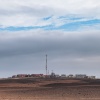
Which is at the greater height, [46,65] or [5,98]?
[46,65]

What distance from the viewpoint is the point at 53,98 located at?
126 feet

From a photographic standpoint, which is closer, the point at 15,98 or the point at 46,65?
the point at 15,98

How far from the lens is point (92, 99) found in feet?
122

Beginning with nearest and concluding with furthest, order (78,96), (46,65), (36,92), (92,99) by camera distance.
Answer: (92,99)
(78,96)
(36,92)
(46,65)

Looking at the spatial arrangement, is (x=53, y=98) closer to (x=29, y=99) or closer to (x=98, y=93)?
(x=29, y=99)

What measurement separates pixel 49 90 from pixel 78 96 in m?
5.95

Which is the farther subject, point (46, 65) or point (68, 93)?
point (46, 65)

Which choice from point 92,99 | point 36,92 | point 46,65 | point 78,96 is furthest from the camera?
point 46,65

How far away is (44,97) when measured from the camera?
3931cm

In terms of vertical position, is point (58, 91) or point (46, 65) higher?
point (46, 65)

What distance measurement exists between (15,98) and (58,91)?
7.08 metres

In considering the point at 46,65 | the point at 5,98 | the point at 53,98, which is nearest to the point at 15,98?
the point at 5,98

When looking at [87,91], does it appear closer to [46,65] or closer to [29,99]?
[29,99]

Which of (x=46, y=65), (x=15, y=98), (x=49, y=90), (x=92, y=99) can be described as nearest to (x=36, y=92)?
(x=49, y=90)
